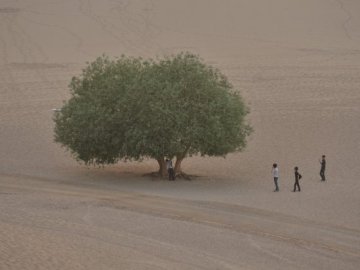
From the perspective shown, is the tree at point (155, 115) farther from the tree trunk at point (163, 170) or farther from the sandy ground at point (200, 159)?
the sandy ground at point (200, 159)

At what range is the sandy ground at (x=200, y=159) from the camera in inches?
751

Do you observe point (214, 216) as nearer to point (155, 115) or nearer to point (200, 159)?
point (155, 115)

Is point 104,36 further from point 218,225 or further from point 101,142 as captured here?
point 218,225

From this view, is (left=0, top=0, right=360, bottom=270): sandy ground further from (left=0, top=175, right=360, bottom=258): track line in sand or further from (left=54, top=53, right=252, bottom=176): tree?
(left=54, top=53, right=252, bottom=176): tree

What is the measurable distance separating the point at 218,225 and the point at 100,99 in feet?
30.0

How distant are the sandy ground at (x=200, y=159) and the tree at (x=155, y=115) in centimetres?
113

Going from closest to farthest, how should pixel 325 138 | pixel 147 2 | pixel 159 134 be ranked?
pixel 159 134, pixel 325 138, pixel 147 2

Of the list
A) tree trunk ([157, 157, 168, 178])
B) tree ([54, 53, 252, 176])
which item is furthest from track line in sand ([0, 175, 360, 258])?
tree trunk ([157, 157, 168, 178])

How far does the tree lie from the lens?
1112 inches

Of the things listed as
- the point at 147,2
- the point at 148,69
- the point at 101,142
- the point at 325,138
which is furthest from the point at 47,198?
the point at 147,2

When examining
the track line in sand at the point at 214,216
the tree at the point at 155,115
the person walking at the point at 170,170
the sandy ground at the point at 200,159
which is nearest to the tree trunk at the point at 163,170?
the tree at the point at 155,115

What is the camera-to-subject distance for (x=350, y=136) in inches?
1448

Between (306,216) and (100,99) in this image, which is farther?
(100,99)

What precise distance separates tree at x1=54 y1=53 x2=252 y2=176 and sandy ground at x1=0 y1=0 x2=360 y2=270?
1.13 meters
